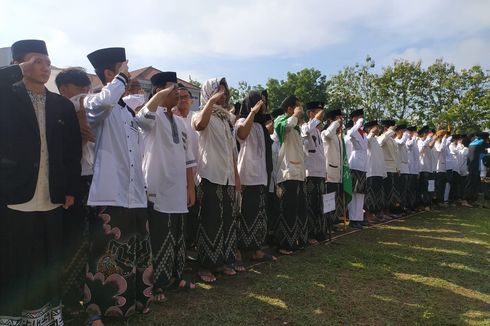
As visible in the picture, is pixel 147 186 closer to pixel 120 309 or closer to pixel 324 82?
pixel 120 309

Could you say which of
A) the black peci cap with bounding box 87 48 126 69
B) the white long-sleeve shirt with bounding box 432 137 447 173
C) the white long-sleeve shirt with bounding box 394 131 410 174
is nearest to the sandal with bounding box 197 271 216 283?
the black peci cap with bounding box 87 48 126 69

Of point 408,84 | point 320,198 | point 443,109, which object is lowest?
point 320,198

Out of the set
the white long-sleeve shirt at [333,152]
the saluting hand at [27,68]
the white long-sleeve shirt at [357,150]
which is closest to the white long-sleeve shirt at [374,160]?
the white long-sleeve shirt at [357,150]

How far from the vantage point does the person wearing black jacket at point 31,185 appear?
265 cm

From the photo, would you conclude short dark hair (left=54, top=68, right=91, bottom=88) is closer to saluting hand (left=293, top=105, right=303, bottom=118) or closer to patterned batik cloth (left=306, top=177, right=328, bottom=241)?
saluting hand (left=293, top=105, right=303, bottom=118)

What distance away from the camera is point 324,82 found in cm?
3712

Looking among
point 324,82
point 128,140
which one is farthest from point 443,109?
point 128,140

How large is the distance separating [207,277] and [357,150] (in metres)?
4.80

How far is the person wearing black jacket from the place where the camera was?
2.65 meters

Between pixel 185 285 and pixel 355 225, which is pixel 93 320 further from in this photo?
pixel 355 225

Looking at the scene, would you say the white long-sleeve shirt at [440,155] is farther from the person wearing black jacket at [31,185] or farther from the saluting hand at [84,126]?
the person wearing black jacket at [31,185]

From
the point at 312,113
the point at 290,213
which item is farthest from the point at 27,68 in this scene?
the point at 312,113

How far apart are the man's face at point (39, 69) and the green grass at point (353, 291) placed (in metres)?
1.94

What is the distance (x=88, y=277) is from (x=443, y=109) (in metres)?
28.2
